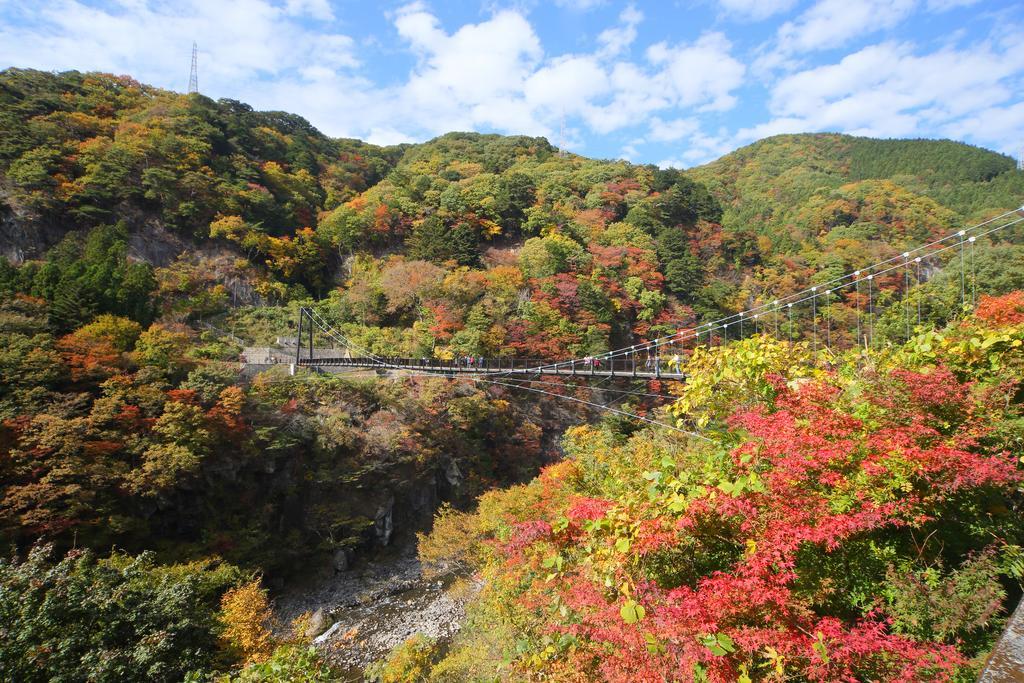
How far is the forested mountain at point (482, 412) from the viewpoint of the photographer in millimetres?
3361

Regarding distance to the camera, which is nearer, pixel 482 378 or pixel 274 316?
pixel 482 378

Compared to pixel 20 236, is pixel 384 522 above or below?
below

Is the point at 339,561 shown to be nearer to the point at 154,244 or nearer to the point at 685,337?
the point at 685,337

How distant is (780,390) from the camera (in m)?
5.47

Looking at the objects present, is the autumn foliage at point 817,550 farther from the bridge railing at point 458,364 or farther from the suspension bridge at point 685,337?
the bridge railing at point 458,364

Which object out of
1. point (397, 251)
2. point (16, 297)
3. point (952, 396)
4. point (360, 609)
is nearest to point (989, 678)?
point (952, 396)

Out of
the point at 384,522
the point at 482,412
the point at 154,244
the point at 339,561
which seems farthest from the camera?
the point at 154,244

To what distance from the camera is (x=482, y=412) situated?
16.8 m

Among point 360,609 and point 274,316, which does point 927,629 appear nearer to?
point 360,609

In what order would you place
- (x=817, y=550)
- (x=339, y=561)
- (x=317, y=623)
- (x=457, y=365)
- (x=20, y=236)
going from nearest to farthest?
(x=817, y=550) → (x=317, y=623) → (x=339, y=561) → (x=457, y=365) → (x=20, y=236)

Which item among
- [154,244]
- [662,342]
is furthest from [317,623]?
[154,244]

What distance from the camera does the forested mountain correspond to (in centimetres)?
336

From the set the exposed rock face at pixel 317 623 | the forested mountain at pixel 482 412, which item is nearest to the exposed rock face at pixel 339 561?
Result: the forested mountain at pixel 482 412

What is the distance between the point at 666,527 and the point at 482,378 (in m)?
13.7
